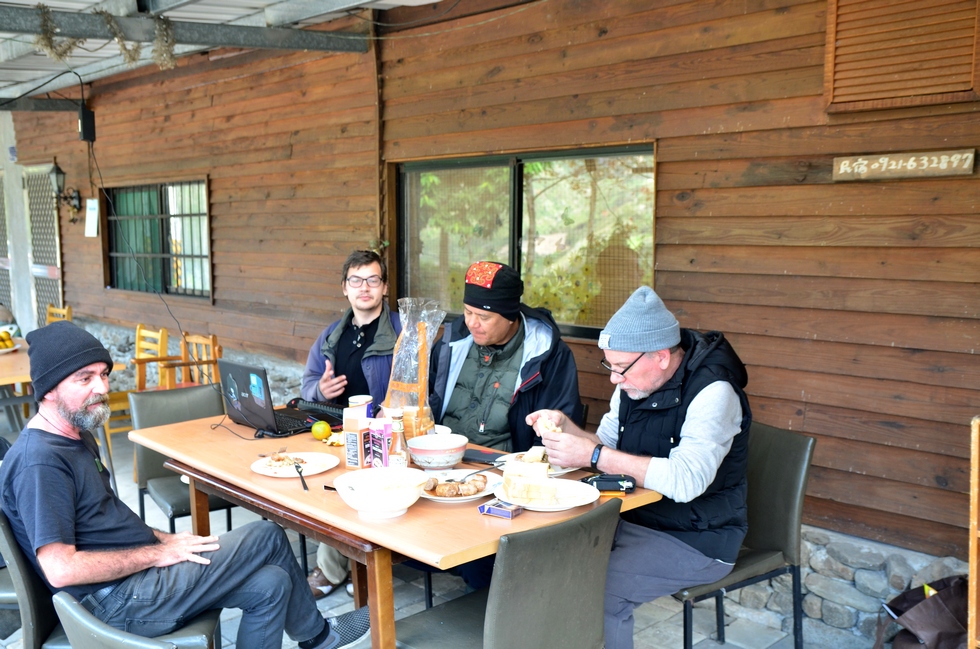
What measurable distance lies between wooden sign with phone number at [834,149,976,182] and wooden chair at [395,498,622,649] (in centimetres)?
177

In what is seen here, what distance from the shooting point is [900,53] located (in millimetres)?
3027

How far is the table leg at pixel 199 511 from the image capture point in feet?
9.93

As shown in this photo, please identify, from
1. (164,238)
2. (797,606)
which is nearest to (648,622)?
(797,606)

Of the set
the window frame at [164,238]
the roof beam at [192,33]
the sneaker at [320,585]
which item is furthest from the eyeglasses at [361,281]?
the window frame at [164,238]

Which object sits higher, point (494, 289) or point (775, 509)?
point (494, 289)

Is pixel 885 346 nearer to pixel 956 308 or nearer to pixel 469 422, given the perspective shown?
pixel 956 308

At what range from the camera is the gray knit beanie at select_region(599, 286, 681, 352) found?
8.48 ft

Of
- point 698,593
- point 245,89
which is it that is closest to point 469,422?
point 698,593

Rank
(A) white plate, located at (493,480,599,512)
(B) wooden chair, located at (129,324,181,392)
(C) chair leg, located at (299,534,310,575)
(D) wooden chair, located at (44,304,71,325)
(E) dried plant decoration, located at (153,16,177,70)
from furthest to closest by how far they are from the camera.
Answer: (D) wooden chair, located at (44,304,71,325)
(B) wooden chair, located at (129,324,181,392)
(E) dried plant decoration, located at (153,16,177,70)
(C) chair leg, located at (299,534,310,575)
(A) white plate, located at (493,480,599,512)

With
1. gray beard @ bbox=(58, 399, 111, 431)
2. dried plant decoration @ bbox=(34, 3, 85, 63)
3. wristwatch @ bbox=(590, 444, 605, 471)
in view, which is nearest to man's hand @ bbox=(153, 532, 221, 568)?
gray beard @ bbox=(58, 399, 111, 431)

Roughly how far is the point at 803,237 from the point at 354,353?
6.49 feet

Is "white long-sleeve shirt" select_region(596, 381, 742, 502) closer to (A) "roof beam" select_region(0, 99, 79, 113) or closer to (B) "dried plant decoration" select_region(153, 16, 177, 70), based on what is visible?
(B) "dried plant decoration" select_region(153, 16, 177, 70)

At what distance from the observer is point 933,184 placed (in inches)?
118

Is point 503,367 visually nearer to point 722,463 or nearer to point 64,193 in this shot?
point 722,463
